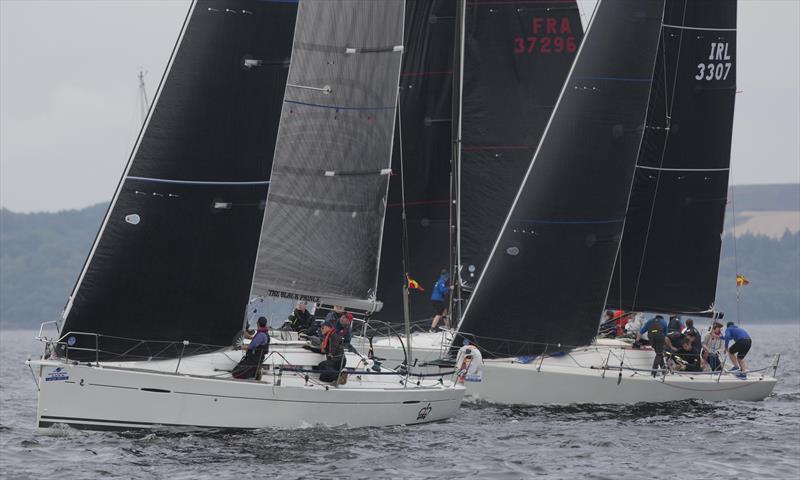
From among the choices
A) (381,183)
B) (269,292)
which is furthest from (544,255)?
(269,292)

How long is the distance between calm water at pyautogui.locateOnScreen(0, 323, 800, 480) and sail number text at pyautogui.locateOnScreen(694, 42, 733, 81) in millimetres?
8800

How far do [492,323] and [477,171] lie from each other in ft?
15.3

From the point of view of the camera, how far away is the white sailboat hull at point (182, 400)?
61.6ft

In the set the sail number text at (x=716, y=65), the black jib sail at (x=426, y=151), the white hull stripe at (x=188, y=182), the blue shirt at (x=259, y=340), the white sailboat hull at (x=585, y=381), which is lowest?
the white sailboat hull at (x=585, y=381)

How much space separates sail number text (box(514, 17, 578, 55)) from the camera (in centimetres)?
2903

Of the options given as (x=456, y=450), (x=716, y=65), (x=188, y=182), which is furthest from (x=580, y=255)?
(x=188, y=182)

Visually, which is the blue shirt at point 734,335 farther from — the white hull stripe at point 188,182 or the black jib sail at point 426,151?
the white hull stripe at point 188,182

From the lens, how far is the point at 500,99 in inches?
1131

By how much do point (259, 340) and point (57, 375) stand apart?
9.83 feet

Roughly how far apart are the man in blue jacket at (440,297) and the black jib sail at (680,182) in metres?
3.80

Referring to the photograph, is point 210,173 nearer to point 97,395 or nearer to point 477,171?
point 97,395

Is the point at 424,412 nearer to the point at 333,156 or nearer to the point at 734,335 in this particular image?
the point at 333,156

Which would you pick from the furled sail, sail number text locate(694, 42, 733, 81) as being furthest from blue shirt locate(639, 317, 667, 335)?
the furled sail

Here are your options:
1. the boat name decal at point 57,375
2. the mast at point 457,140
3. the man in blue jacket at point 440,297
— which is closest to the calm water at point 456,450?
the boat name decal at point 57,375
